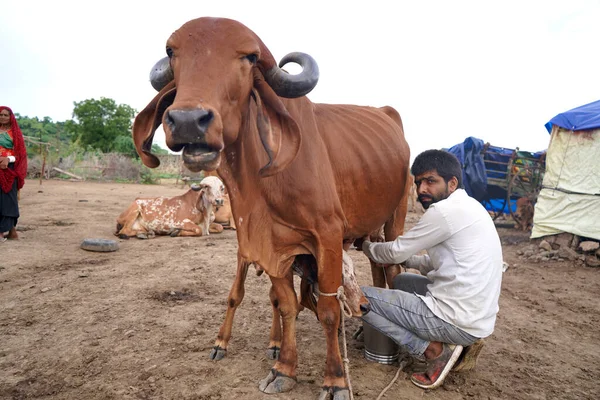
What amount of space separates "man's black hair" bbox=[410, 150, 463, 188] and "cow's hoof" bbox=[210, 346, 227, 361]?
2.20 metres

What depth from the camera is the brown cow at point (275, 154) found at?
2.07 metres

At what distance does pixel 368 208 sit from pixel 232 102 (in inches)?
64.1

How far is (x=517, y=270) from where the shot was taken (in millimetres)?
7273

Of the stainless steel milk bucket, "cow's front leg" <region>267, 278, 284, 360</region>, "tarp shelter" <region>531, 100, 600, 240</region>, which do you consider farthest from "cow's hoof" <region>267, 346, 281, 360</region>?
"tarp shelter" <region>531, 100, 600, 240</region>

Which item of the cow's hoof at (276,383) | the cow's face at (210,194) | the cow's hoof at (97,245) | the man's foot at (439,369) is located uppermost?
the cow's face at (210,194)

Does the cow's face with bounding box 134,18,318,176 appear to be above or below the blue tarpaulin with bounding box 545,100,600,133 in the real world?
below

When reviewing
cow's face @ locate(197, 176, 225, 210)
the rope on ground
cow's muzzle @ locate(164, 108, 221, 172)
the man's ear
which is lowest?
the rope on ground

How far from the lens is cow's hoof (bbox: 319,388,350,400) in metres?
2.72

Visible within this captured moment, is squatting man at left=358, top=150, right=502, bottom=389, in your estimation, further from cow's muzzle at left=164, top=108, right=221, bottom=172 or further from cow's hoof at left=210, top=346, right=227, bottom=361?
cow's muzzle at left=164, top=108, right=221, bottom=172

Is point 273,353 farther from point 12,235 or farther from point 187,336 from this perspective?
point 12,235

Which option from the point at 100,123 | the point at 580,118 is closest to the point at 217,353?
the point at 580,118

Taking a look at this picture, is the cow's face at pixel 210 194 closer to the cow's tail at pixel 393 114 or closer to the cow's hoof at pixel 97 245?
the cow's hoof at pixel 97 245

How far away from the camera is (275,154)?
236 centimetres

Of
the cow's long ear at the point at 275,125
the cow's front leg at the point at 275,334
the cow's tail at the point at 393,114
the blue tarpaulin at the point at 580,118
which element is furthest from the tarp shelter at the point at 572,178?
the cow's long ear at the point at 275,125
